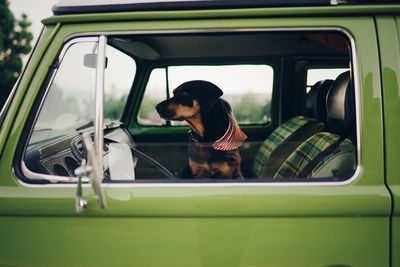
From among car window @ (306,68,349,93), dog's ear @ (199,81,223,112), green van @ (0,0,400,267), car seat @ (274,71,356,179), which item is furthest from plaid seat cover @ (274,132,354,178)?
car window @ (306,68,349,93)

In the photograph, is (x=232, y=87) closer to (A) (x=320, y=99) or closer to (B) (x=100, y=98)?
(A) (x=320, y=99)

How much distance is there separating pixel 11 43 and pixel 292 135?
1019 inches

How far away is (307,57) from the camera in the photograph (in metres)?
3.23

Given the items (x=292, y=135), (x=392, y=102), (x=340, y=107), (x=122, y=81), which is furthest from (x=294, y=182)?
(x=122, y=81)

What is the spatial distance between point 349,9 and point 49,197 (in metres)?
1.27

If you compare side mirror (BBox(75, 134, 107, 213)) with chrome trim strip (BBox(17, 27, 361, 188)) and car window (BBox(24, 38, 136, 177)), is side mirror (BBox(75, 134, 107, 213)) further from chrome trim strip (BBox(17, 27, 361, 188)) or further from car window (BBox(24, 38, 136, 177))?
car window (BBox(24, 38, 136, 177))

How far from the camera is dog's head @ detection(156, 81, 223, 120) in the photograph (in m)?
2.64

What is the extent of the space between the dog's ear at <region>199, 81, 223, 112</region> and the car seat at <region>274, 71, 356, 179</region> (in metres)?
0.75

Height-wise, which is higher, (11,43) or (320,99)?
(11,43)

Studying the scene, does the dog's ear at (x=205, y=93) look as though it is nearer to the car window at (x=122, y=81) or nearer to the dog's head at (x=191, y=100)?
the dog's head at (x=191, y=100)

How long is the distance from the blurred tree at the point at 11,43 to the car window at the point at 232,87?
22.4 meters

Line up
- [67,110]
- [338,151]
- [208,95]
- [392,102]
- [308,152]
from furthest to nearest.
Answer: [208,95]
[67,110]
[308,152]
[338,151]
[392,102]

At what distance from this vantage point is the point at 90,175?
1180mm

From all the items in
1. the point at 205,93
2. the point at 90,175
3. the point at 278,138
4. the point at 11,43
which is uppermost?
the point at 11,43
